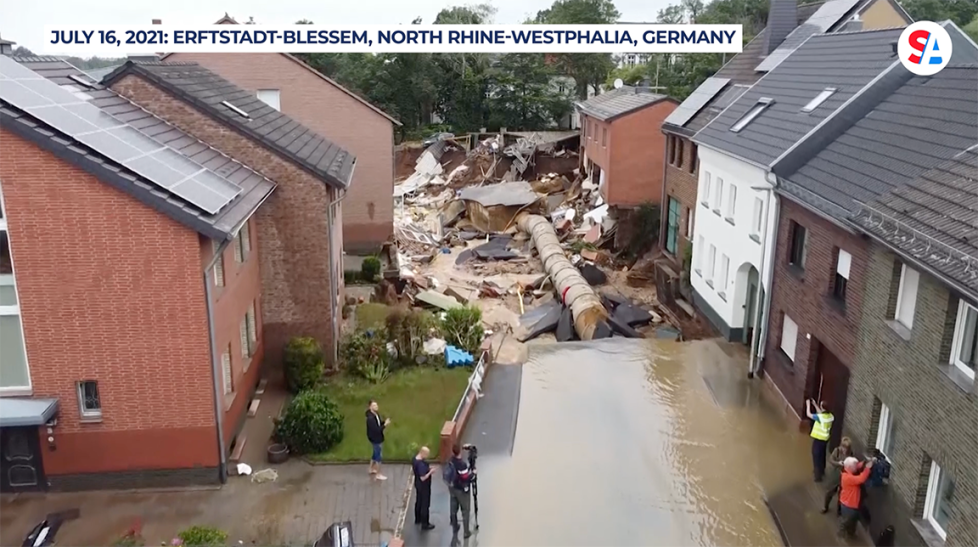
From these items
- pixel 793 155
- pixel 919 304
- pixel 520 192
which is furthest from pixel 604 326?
pixel 520 192

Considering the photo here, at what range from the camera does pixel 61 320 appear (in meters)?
13.3

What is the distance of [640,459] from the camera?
50.4ft

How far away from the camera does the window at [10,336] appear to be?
13.1 metres

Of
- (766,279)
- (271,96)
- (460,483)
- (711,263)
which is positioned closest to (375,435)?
(460,483)

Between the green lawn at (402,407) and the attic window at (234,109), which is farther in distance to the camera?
the attic window at (234,109)

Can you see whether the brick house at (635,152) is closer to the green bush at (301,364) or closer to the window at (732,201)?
the window at (732,201)

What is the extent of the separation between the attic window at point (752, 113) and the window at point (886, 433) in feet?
36.6

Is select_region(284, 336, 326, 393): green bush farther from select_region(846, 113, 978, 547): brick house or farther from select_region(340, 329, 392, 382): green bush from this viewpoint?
select_region(846, 113, 978, 547): brick house

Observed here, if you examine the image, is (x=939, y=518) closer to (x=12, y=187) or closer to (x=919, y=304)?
(x=919, y=304)

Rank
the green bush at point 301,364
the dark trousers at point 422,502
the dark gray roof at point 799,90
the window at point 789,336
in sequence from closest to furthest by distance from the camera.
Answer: the dark trousers at point 422,502 < the window at point 789,336 < the green bush at point 301,364 < the dark gray roof at point 799,90

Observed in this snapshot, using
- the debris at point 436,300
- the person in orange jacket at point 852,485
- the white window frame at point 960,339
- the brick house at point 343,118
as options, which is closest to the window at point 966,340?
the white window frame at point 960,339

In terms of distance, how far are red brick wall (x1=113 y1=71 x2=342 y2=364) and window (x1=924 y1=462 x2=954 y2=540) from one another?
42.9 feet

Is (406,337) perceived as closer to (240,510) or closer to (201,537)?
(240,510)

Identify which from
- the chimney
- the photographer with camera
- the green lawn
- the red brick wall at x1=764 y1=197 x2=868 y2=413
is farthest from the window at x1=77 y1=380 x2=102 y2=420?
the chimney
